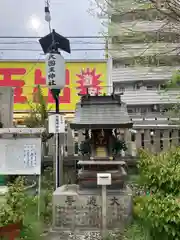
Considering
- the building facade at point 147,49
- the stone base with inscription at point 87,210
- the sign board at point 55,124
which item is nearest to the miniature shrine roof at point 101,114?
the sign board at point 55,124

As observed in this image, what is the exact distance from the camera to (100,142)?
21.1 ft

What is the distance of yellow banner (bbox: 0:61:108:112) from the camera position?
13.9 metres

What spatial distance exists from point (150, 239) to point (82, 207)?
8.45 ft

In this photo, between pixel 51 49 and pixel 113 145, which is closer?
pixel 113 145

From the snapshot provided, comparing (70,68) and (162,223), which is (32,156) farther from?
(70,68)

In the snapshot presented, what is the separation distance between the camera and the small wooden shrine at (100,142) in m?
6.20

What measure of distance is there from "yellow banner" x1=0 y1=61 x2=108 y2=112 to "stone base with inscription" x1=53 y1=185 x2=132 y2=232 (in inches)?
316

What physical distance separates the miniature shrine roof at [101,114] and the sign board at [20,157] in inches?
42.0

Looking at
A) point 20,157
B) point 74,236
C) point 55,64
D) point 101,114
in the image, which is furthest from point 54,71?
point 74,236

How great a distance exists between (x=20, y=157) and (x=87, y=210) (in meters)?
1.90

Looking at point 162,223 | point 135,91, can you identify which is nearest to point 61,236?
point 162,223

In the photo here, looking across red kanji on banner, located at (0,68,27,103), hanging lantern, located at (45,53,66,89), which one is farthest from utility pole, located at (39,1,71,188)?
red kanji on banner, located at (0,68,27,103)

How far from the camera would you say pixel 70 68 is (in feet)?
46.6

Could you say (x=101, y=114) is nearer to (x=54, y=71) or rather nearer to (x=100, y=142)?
(x=100, y=142)
